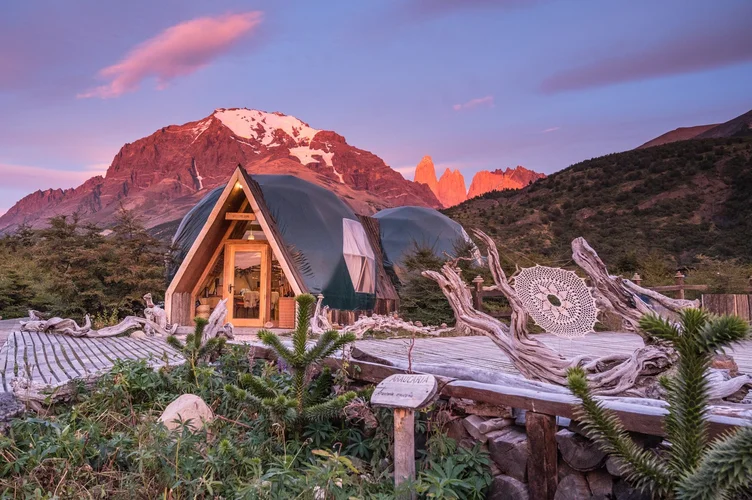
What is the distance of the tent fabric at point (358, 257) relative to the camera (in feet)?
40.9

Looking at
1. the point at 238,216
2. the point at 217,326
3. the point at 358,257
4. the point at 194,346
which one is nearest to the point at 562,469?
the point at 194,346

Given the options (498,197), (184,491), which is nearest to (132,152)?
(498,197)

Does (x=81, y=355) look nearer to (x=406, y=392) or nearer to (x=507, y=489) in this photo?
(x=406, y=392)

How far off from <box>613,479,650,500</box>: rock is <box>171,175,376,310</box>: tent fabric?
909 cm

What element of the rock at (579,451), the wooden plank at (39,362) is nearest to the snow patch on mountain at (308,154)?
the wooden plank at (39,362)

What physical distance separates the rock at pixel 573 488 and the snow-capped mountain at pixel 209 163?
230ft

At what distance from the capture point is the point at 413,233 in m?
17.0

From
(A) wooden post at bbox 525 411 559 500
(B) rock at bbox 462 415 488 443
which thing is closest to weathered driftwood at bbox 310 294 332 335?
(B) rock at bbox 462 415 488 443

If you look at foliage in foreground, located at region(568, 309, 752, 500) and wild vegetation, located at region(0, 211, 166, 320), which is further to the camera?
wild vegetation, located at region(0, 211, 166, 320)

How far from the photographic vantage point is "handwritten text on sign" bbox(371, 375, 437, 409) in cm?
290

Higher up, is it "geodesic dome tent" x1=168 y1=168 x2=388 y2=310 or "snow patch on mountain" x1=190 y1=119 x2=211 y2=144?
"snow patch on mountain" x1=190 y1=119 x2=211 y2=144

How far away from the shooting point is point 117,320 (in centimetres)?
Answer: 1223

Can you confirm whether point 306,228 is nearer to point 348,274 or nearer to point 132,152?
point 348,274

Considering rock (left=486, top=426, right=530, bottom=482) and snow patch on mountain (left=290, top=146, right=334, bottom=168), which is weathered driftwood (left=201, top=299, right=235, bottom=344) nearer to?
rock (left=486, top=426, right=530, bottom=482)
